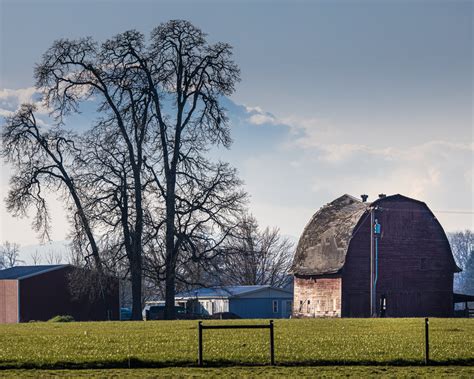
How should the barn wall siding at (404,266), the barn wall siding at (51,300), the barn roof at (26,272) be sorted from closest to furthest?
the barn wall siding at (51,300) → the barn roof at (26,272) → the barn wall siding at (404,266)

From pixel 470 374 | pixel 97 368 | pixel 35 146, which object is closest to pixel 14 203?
pixel 35 146

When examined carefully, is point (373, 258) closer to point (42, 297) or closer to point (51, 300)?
point (51, 300)

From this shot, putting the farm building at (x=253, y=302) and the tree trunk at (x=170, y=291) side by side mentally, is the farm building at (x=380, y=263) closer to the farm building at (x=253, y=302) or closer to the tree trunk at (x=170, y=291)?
the farm building at (x=253, y=302)

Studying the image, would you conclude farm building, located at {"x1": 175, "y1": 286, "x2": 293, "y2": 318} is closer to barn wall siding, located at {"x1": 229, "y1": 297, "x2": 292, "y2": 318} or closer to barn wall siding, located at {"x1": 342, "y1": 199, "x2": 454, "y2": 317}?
barn wall siding, located at {"x1": 229, "y1": 297, "x2": 292, "y2": 318}

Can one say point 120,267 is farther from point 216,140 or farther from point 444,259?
point 444,259

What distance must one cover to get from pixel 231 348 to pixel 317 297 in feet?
175

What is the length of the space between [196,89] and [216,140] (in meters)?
3.84

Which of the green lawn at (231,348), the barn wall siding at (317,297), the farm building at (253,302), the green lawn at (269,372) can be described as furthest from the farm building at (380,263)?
the green lawn at (269,372)

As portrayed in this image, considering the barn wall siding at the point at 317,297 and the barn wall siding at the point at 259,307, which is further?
the barn wall siding at the point at 259,307

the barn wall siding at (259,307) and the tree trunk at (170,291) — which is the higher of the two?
the tree trunk at (170,291)

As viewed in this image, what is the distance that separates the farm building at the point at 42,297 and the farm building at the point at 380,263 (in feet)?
57.7

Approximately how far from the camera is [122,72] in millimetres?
68500

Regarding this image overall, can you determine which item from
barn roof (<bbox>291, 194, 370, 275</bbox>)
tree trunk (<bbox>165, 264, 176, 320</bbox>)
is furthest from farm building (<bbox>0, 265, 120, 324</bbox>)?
barn roof (<bbox>291, 194, 370, 275</bbox>)

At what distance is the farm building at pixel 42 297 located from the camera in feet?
246
